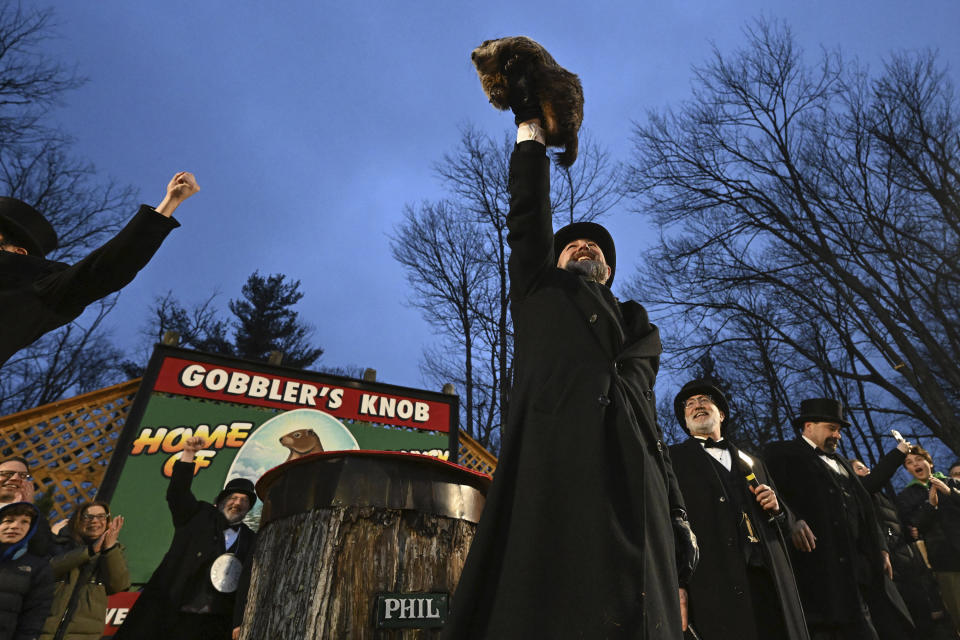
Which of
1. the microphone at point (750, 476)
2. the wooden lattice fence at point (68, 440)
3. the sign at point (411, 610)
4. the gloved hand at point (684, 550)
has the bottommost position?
the sign at point (411, 610)

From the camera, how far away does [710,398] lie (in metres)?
4.45

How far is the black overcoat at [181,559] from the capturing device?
5.04 meters

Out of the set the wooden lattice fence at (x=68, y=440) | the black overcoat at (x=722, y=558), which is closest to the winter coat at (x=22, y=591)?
the wooden lattice fence at (x=68, y=440)

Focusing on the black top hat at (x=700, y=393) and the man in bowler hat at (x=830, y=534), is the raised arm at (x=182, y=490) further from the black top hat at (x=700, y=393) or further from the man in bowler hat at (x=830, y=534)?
the man in bowler hat at (x=830, y=534)

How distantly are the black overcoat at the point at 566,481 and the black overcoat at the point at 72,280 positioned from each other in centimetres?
148

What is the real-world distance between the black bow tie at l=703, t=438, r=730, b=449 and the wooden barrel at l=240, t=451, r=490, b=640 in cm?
195

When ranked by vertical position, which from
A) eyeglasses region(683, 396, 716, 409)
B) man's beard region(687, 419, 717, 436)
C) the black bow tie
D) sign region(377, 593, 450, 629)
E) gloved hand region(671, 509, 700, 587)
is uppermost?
eyeglasses region(683, 396, 716, 409)

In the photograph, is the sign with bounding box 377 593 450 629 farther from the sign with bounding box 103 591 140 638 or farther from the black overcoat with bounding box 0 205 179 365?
the sign with bounding box 103 591 140 638

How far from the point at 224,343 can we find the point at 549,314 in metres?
25.2

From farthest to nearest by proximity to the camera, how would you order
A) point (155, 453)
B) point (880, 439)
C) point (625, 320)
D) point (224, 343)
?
1. point (224, 343)
2. point (880, 439)
3. point (155, 453)
4. point (625, 320)

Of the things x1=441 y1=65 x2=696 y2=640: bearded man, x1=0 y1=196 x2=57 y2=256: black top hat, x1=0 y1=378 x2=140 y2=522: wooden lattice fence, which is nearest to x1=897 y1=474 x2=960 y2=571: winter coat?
x1=441 y1=65 x2=696 y2=640: bearded man

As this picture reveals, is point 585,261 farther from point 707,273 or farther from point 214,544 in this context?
point 707,273

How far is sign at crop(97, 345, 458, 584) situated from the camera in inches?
305

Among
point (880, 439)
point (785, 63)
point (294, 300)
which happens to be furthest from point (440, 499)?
point (294, 300)
